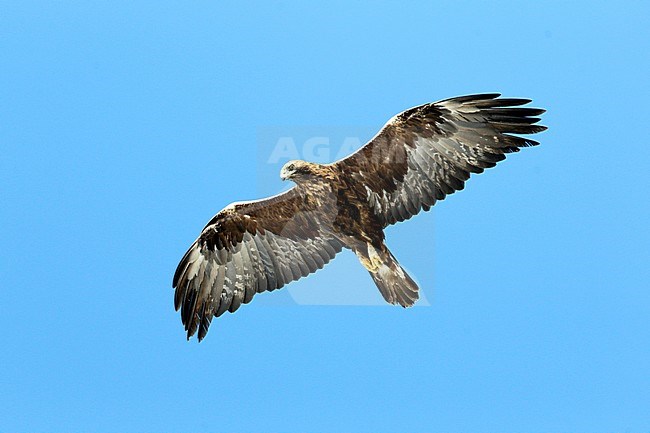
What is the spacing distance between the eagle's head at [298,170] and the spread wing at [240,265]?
1.07 metres

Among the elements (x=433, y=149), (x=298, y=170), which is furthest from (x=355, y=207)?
(x=433, y=149)

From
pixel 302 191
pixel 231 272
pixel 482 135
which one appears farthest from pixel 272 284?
pixel 482 135

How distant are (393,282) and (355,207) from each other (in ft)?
3.25

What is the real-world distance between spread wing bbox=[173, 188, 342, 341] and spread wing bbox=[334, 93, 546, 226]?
1.11 m

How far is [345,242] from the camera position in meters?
10.7

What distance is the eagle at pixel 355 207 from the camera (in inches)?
383

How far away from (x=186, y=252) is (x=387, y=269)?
2563 mm

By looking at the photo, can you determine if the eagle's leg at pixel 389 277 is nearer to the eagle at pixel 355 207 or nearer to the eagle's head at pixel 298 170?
the eagle at pixel 355 207

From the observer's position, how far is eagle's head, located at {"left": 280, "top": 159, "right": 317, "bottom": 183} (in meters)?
9.84

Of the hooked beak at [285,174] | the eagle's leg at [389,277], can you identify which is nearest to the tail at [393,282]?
the eagle's leg at [389,277]

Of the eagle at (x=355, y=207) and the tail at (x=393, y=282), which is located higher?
the eagle at (x=355, y=207)

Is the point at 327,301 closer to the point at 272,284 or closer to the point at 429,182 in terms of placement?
the point at 272,284

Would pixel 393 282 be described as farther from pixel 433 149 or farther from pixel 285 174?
pixel 285 174

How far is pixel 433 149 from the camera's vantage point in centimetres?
1006
